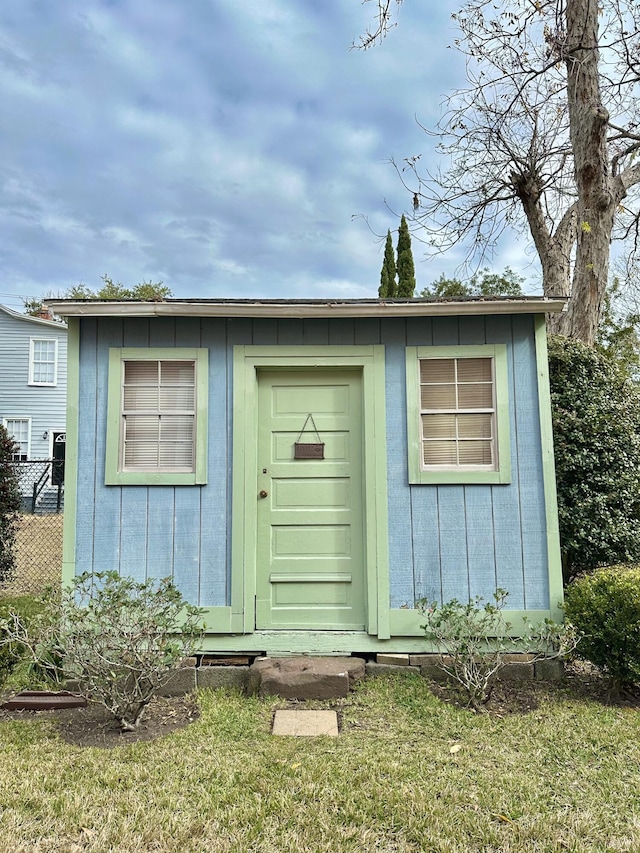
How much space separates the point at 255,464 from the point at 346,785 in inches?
86.4

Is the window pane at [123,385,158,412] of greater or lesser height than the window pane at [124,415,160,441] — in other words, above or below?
above

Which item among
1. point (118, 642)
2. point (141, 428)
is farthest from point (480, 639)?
point (141, 428)

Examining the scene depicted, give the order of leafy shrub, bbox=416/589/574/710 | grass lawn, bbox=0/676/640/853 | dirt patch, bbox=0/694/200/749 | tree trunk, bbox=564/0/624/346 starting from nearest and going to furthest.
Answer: grass lawn, bbox=0/676/640/853, dirt patch, bbox=0/694/200/749, leafy shrub, bbox=416/589/574/710, tree trunk, bbox=564/0/624/346

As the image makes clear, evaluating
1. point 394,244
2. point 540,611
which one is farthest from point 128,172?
point 540,611

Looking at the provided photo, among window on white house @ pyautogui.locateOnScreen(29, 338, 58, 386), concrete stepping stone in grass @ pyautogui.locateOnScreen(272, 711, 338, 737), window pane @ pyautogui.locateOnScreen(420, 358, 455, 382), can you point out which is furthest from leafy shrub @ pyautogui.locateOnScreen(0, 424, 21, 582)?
window on white house @ pyautogui.locateOnScreen(29, 338, 58, 386)

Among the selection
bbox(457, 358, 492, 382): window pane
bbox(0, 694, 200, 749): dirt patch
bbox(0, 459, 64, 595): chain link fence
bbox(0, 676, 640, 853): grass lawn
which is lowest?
bbox(0, 694, 200, 749): dirt patch

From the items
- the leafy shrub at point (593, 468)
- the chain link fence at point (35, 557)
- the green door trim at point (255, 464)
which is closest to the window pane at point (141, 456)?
the green door trim at point (255, 464)

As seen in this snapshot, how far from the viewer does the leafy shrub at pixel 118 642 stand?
10.5 feet

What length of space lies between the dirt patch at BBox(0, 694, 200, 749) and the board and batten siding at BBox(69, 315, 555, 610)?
706 millimetres

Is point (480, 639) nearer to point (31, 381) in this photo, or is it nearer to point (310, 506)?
point (310, 506)

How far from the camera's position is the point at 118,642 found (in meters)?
3.29

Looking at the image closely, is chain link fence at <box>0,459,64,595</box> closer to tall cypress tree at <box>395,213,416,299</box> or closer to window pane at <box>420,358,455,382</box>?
window pane at <box>420,358,455,382</box>

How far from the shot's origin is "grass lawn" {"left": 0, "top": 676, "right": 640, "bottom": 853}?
7.25 ft

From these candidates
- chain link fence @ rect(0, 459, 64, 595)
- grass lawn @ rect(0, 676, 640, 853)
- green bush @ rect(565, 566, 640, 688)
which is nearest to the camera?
grass lawn @ rect(0, 676, 640, 853)
